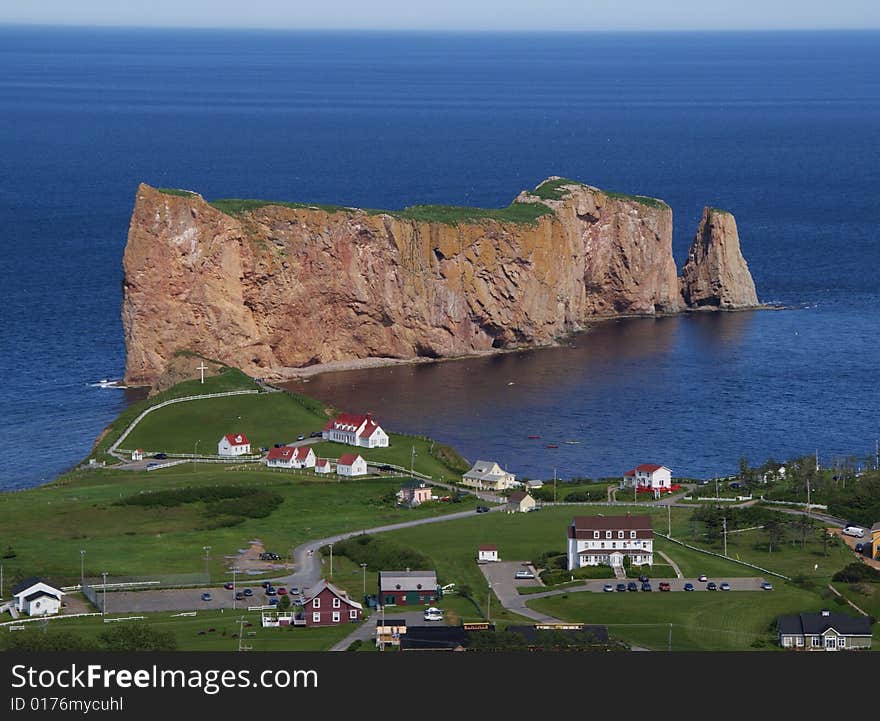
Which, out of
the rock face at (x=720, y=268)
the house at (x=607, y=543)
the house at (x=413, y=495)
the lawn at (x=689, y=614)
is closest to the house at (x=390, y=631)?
the lawn at (x=689, y=614)

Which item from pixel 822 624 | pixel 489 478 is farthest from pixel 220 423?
pixel 822 624

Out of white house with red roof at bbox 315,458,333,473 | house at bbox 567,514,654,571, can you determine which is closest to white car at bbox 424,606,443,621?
house at bbox 567,514,654,571

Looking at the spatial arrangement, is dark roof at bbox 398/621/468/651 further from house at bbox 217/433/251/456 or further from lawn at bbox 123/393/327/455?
lawn at bbox 123/393/327/455

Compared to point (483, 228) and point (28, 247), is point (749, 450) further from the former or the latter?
point (28, 247)

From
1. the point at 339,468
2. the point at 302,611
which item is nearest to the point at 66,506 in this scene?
the point at 339,468

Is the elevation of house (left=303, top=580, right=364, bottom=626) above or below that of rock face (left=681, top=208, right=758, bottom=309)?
below

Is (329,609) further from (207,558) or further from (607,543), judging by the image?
(607,543)

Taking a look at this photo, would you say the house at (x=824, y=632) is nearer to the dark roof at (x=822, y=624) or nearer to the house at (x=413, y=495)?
the dark roof at (x=822, y=624)
